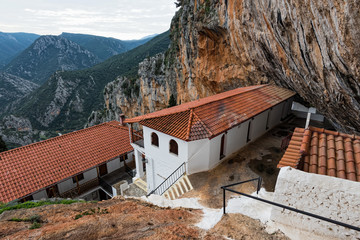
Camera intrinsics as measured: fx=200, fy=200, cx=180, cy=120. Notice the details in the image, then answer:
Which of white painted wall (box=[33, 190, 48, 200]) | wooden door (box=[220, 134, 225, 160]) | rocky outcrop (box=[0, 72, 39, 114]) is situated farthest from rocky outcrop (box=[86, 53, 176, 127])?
rocky outcrop (box=[0, 72, 39, 114])

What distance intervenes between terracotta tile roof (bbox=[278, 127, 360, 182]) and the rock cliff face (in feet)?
6.45

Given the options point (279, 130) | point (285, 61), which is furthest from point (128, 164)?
point (285, 61)

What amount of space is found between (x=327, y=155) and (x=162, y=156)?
30.5ft

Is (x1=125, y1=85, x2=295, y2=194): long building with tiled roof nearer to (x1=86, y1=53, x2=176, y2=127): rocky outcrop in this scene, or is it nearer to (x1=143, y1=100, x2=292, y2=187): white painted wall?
(x1=143, y1=100, x2=292, y2=187): white painted wall

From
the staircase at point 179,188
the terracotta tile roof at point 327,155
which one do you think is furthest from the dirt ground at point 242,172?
the terracotta tile roof at point 327,155

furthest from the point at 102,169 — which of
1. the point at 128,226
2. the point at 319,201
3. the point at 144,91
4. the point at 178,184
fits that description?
the point at 144,91

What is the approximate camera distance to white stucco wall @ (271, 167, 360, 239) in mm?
4281

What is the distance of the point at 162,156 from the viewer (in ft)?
43.8

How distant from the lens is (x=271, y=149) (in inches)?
561

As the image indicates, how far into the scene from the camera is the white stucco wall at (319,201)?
428cm

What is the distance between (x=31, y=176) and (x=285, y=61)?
1983cm

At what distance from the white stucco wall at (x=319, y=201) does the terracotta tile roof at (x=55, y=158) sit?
55.0 feet

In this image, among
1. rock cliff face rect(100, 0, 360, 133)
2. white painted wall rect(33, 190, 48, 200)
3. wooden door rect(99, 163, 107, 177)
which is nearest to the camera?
rock cliff face rect(100, 0, 360, 133)

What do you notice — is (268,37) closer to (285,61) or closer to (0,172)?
(285,61)
